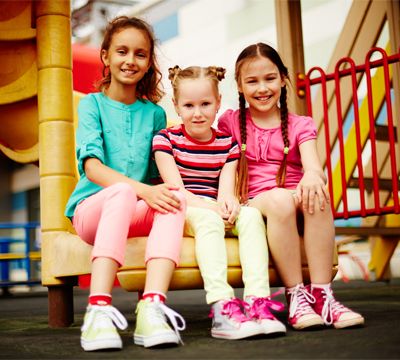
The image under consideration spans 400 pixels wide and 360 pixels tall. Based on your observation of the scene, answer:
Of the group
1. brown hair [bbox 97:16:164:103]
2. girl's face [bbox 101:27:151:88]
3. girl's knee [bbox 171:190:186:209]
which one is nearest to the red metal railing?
brown hair [bbox 97:16:164:103]

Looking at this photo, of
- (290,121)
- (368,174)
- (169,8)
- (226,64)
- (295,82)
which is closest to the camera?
(290,121)

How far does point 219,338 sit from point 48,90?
99 cm

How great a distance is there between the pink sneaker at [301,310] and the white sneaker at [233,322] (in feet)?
0.53

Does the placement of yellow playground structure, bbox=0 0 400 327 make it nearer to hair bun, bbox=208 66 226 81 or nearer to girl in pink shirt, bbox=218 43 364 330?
girl in pink shirt, bbox=218 43 364 330

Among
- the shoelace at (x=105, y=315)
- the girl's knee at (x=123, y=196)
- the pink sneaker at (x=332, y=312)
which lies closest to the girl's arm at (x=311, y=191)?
the pink sneaker at (x=332, y=312)

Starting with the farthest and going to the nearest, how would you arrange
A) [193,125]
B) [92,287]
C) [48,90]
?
[48,90] < [193,125] < [92,287]

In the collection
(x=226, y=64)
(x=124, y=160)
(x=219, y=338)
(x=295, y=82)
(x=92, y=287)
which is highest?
(x=226, y=64)

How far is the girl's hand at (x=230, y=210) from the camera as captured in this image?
1.57 metres

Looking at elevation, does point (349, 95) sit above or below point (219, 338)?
above

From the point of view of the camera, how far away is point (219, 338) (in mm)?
1453

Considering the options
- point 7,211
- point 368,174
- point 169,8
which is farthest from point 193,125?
point 7,211

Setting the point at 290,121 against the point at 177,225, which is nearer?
the point at 177,225

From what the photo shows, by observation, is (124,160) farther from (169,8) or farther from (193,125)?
(169,8)

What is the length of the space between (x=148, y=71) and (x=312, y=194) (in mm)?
665
